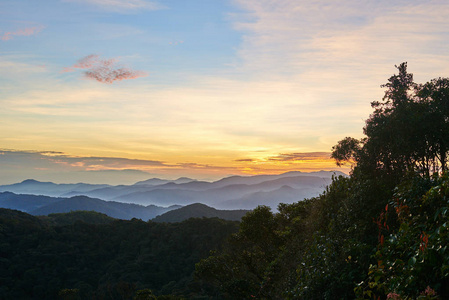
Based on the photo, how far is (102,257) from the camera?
53406mm

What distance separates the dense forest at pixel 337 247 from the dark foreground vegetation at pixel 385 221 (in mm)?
31

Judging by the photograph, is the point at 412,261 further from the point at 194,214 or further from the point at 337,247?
the point at 194,214

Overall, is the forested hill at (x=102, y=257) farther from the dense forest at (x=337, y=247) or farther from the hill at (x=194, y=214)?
the hill at (x=194, y=214)

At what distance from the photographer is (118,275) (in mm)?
46281

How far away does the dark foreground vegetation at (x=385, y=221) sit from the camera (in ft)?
15.0

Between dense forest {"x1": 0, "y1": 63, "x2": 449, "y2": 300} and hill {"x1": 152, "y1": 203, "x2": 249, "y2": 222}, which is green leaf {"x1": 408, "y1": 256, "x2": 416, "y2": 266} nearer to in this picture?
dense forest {"x1": 0, "y1": 63, "x2": 449, "y2": 300}

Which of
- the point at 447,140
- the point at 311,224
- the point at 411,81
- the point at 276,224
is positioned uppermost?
the point at 411,81

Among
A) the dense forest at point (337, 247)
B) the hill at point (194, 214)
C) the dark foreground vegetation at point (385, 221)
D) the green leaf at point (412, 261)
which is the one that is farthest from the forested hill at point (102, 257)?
the hill at point (194, 214)

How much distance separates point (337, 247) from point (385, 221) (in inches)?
109

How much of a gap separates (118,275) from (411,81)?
44846 mm

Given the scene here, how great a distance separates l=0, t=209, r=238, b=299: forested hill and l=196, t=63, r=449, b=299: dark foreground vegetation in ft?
89.7

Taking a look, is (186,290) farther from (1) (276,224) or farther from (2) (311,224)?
(2) (311,224)

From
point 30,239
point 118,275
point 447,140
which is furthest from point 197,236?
point 447,140

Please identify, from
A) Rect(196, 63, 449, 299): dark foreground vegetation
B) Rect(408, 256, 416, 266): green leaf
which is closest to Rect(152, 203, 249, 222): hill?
Rect(196, 63, 449, 299): dark foreground vegetation
